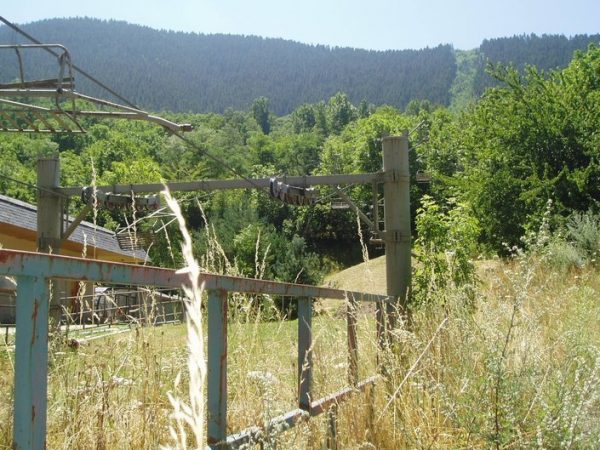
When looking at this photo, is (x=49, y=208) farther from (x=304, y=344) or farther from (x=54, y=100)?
(x=304, y=344)

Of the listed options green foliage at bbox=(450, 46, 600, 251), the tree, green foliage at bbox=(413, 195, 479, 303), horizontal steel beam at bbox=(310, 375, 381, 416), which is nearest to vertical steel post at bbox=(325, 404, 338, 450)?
horizontal steel beam at bbox=(310, 375, 381, 416)

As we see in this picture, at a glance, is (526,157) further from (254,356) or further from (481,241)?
(254,356)

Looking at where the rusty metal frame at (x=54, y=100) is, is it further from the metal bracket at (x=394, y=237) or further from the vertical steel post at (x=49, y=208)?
the vertical steel post at (x=49, y=208)

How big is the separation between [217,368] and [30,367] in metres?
0.88

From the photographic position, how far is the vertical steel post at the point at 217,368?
A: 1.99 meters

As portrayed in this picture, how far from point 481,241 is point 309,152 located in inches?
2962

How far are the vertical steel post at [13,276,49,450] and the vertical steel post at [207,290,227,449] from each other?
2.68 ft

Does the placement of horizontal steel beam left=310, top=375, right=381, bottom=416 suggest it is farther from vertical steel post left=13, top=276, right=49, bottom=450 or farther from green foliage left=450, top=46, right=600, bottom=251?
green foliage left=450, top=46, right=600, bottom=251

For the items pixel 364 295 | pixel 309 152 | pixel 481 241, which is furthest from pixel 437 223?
pixel 309 152

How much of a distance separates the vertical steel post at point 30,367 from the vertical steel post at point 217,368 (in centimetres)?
82

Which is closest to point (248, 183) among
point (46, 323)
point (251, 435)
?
point (251, 435)

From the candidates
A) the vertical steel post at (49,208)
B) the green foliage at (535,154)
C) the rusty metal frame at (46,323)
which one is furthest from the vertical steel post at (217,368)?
the green foliage at (535,154)

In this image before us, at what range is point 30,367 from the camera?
1188mm

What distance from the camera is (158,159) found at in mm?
87312
